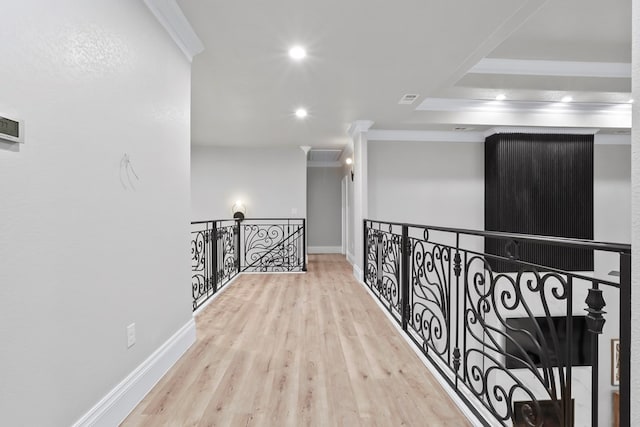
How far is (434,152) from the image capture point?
5.82 meters

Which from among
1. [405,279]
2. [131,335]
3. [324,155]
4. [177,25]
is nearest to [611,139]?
[324,155]

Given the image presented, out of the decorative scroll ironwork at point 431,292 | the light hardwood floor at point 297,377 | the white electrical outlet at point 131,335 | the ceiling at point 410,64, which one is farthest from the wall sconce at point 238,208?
the white electrical outlet at point 131,335

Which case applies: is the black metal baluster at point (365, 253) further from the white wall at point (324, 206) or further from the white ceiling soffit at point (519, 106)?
the white wall at point (324, 206)

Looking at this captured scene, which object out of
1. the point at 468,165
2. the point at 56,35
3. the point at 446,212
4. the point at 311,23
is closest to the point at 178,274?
the point at 56,35

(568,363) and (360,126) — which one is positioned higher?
(360,126)

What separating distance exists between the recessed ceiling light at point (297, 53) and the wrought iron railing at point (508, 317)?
1.79 meters

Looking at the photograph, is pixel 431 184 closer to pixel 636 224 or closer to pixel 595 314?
pixel 595 314

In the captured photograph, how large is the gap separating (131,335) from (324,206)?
721 cm

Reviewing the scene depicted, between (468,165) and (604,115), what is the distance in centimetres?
205

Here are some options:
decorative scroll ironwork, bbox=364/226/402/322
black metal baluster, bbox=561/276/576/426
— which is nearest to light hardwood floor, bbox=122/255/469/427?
decorative scroll ironwork, bbox=364/226/402/322

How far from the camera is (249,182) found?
6.77 m

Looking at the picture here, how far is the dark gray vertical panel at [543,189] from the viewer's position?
5.45 metres

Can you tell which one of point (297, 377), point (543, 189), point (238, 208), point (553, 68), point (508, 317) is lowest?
point (508, 317)

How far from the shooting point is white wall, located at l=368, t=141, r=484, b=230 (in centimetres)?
578
